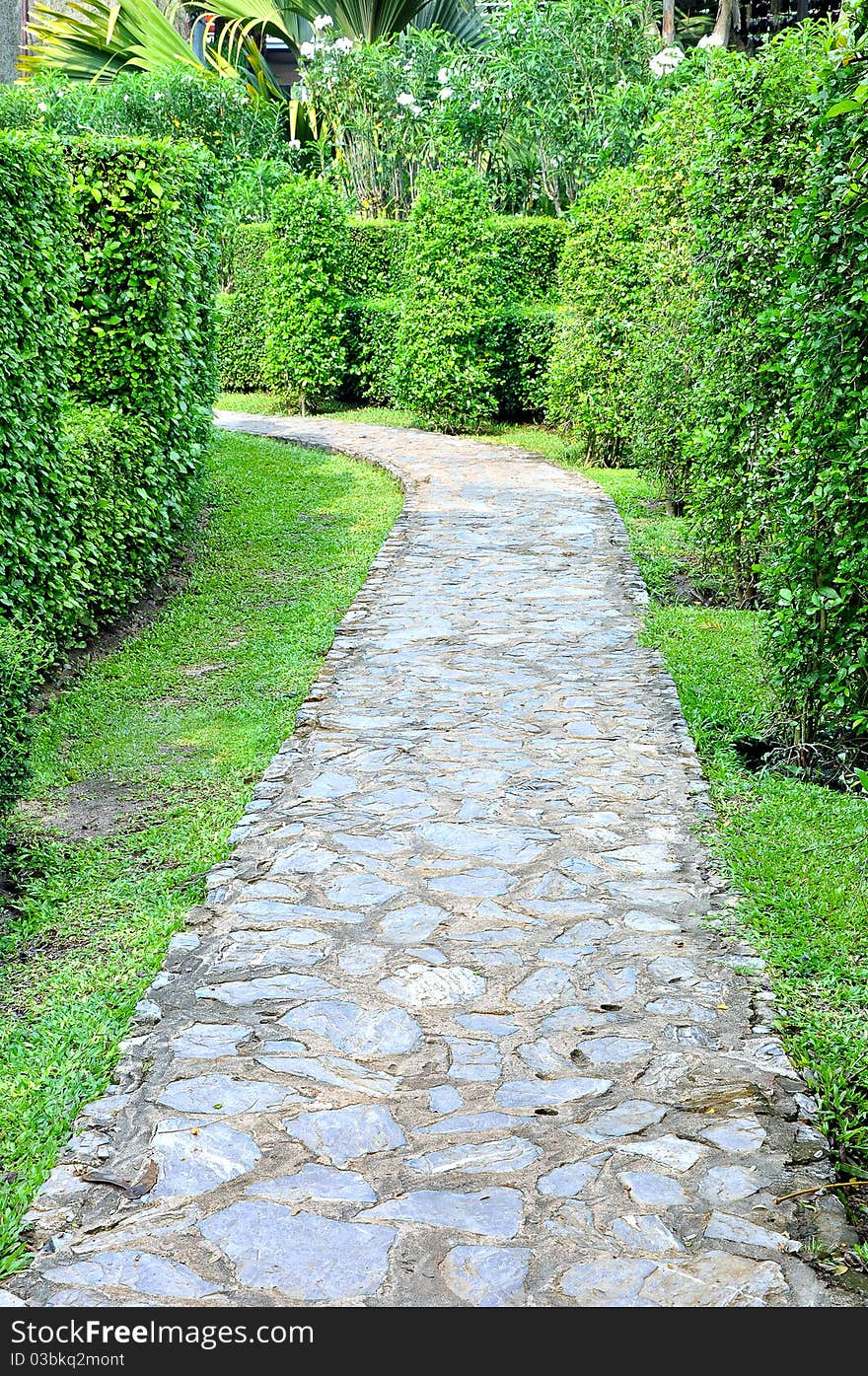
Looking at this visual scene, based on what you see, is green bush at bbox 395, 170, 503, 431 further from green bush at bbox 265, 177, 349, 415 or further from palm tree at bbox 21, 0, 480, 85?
palm tree at bbox 21, 0, 480, 85

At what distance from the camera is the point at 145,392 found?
26.3ft

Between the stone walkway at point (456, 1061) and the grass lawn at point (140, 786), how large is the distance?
0.17 m

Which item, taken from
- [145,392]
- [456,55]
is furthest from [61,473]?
[456,55]

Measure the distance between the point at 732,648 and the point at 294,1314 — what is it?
506cm

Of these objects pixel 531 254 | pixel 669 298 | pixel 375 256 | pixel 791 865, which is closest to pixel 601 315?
pixel 669 298

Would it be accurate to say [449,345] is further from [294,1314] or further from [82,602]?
[294,1314]

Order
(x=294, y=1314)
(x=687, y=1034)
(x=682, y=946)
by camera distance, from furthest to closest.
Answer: (x=682, y=946) < (x=687, y=1034) < (x=294, y=1314)

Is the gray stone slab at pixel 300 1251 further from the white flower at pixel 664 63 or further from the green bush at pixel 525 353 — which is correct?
the white flower at pixel 664 63

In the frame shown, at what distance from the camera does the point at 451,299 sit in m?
13.7

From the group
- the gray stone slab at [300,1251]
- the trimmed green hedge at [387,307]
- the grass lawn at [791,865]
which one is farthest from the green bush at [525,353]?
the gray stone slab at [300,1251]

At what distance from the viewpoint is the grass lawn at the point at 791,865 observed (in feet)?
11.0

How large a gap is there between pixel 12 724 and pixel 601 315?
8.05 meters

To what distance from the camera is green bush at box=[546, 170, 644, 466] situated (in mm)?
11023

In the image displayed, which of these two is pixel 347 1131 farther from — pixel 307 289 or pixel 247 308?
pixel 247 308
